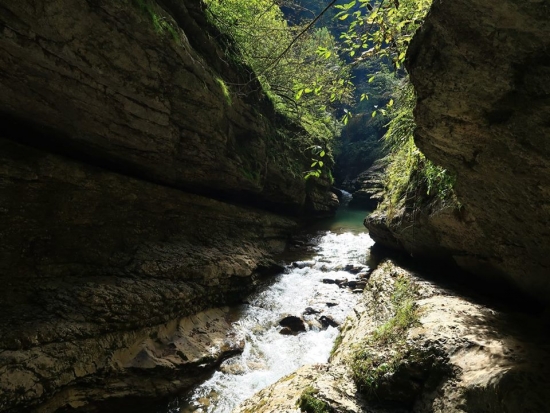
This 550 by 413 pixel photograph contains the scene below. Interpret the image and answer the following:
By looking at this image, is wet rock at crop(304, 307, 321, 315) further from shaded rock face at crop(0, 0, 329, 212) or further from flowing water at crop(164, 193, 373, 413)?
shaded rock face at crop(0, 0, 329, 212)

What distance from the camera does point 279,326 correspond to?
27.9 ft

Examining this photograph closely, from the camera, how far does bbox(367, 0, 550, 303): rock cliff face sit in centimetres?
260

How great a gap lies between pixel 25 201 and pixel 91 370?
10.5 feet

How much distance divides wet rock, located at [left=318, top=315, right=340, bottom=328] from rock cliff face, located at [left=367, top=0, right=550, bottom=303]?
4.52m

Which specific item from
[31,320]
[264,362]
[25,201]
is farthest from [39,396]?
[264,362]

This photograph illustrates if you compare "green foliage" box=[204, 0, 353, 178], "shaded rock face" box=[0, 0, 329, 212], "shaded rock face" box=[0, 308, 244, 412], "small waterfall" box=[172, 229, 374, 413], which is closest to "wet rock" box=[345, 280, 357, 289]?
"small waterfall" box=[172, 229, 374, 413]

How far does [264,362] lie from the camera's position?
7.10 metres

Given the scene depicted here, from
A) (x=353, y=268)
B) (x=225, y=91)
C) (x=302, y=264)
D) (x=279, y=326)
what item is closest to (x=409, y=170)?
(x=279, y=326)

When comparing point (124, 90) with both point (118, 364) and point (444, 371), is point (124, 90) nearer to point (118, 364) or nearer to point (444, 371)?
point (118, 364)

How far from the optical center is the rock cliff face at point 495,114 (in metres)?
2.60

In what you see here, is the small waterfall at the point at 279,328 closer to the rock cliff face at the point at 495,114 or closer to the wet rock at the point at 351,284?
the wet rock at the point at 351,284

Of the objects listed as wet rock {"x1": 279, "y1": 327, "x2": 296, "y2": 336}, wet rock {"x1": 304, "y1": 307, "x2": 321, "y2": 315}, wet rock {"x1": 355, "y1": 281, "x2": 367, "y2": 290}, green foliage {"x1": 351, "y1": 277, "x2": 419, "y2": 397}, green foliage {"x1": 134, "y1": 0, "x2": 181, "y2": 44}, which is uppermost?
green foliage {"x1": 134, "y1": 0, "x2": 181, "y2": 44}

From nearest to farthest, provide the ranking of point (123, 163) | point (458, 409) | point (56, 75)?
point (458, 409), point (56, 75), point (123, 163)

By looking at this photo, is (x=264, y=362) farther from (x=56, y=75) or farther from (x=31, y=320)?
(x=56, y=75)
